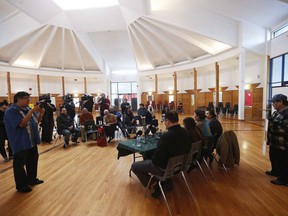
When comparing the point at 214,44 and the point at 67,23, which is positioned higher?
the point at 67,23

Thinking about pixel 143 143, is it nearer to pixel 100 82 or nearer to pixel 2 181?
pixel 2 181

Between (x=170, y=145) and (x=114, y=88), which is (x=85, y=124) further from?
(x=114, y=88)

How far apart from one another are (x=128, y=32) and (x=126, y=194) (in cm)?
1118

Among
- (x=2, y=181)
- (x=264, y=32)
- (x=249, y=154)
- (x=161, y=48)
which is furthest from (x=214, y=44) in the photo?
(x=2, y=181)

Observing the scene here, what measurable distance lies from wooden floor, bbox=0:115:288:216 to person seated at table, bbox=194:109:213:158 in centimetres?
49

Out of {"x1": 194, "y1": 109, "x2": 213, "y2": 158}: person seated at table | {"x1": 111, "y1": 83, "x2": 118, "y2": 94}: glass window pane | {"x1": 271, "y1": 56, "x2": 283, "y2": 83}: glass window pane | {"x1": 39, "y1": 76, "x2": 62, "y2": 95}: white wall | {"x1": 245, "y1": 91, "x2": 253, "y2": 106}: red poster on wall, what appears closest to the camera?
{"x1": 194, "y1": 109, "x2": 213, "y2": 158}: person seated at table

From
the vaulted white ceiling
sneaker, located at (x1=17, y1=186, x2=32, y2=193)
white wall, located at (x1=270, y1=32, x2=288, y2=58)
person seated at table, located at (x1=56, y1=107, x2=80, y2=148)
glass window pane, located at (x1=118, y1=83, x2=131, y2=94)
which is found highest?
the vaulted white ceiling

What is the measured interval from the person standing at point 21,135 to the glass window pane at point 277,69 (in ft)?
33.5

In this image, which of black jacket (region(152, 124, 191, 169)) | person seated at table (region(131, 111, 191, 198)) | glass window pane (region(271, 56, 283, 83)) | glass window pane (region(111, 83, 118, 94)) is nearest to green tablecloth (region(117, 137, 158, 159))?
person seated at table (region(131, 111, 191, 198))

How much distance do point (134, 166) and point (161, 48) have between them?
11.9 meters

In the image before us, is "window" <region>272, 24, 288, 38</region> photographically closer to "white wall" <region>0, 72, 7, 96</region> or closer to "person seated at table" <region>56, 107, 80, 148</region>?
"person seated at table" <region>56, 107, 80, 148</region>

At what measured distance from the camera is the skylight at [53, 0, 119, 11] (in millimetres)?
8938

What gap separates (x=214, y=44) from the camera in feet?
33.4

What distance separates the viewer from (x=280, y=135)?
2.51 meters
